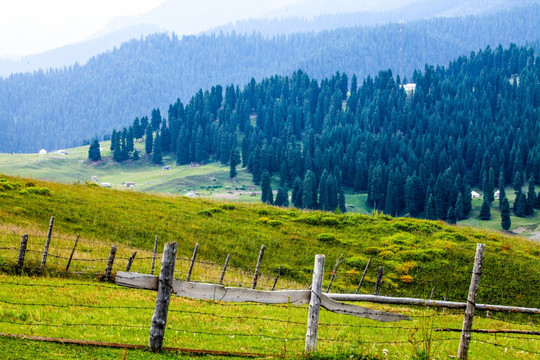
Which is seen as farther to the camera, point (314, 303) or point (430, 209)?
point (430, 209)

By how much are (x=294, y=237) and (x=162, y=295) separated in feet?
145

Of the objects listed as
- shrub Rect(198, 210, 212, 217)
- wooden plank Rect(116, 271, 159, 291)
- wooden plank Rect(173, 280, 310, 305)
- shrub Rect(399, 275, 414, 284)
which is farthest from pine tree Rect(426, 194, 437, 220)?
wooden plank Rect(116, 271, 159, 291)

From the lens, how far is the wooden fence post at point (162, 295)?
11.6 meters

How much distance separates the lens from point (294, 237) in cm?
5534

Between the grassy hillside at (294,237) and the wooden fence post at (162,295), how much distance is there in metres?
27.9

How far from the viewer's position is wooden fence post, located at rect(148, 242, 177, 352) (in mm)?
11578

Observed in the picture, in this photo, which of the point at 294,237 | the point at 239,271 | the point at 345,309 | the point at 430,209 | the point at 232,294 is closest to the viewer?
the point at 232,294

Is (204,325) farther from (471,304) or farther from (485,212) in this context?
(485,212)

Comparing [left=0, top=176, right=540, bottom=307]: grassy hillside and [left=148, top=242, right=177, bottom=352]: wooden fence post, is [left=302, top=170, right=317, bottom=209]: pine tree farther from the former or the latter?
[left=148, top=242, right=177, bottom=352]: wooden fence post

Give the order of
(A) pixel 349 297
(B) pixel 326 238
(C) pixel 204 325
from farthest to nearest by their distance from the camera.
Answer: (B) pixel 326 238 < (C) pixel 204 325 < (A) pixel 349 297

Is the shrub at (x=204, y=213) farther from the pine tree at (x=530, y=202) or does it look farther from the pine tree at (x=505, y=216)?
the pine tree at (x=530, y=202)

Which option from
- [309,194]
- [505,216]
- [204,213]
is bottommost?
[505,216]

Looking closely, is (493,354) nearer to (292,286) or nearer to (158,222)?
(292,286)

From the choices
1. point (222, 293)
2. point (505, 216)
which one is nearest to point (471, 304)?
point (222, 293)
